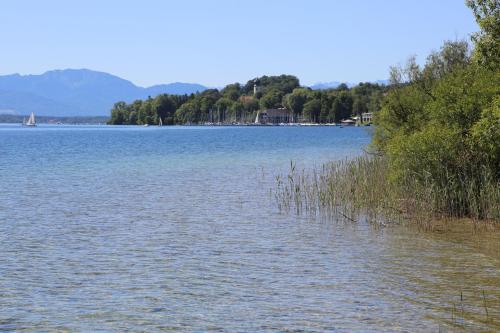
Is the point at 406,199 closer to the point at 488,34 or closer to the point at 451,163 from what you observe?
the point at 451,163

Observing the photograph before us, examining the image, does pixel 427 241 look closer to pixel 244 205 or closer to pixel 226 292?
pixel 226 292

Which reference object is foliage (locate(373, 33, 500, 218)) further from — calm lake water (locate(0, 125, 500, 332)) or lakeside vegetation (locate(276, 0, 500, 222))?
calm lake water (locate(0, 125, 500, 332))

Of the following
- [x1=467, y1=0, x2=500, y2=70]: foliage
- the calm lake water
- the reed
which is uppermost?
[x1=467, y1=0, x2=500, y2=70]: foliage

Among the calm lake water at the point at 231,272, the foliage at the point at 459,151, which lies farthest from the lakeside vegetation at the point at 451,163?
the calm lake water at the point at 231,272

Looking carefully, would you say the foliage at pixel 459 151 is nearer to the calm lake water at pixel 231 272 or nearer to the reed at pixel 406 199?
the reed at pixel 406 199

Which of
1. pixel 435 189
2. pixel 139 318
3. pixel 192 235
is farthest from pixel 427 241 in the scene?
pixel 139 318

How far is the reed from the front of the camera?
22.9 meters

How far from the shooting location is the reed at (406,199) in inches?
900

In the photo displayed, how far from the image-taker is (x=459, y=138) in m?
24.6

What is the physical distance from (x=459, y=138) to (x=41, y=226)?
1510 cm

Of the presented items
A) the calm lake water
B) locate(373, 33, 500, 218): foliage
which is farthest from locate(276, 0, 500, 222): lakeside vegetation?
the calm lake water

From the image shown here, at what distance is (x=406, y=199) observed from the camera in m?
25.2

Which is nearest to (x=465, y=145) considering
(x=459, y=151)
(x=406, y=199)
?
(x=459, y=151)

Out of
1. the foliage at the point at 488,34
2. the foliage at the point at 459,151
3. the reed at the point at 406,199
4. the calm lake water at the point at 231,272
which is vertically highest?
the foliage at the point at 488,34
